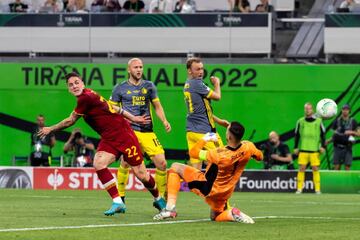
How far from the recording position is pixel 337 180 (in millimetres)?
27656

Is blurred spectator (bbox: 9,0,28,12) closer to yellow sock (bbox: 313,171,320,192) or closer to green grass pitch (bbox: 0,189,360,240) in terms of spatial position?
yellow sock (bbox: 313,171,320,192)

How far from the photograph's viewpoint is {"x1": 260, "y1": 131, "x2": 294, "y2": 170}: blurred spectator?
29516 mm

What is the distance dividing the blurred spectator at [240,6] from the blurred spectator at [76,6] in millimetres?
4238

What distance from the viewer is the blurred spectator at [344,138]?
29406mm

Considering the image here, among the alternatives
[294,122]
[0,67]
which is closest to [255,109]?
[294,122]

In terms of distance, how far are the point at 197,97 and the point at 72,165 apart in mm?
12768

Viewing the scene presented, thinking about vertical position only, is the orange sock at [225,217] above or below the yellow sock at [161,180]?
above

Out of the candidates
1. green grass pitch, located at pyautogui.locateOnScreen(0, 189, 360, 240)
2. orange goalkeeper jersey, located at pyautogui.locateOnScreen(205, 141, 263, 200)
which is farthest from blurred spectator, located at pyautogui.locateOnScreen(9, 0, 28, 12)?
orange goalkeeper jersey, located at pyautogui.locateOnScreen(205, 141, 263, 200)

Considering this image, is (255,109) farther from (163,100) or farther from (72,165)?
(72,165)

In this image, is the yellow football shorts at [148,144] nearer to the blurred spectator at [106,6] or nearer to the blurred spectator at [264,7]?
the blurred spectator at [264,7]

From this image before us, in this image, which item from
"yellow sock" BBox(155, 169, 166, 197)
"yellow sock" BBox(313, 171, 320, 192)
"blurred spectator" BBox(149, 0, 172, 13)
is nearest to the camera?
"yellow sock" BBox(155, 169, 166, 197)

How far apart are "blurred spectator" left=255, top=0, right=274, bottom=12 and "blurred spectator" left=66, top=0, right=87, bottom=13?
4.96 metres

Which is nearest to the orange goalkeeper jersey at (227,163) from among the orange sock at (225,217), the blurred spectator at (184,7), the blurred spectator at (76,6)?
the orange sock at (225,217)

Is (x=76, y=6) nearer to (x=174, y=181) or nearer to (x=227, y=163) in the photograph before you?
(x=174, y=181)
